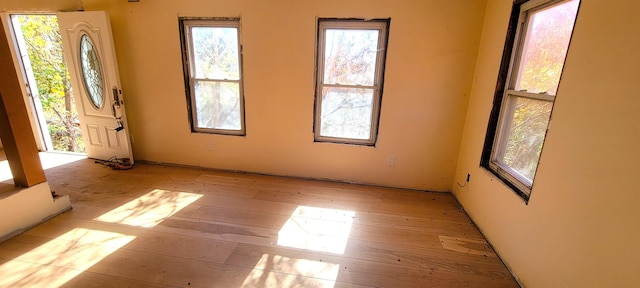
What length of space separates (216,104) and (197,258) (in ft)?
6.66

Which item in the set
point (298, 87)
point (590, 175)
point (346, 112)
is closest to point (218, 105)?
point (298, 87)

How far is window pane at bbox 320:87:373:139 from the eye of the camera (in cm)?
295

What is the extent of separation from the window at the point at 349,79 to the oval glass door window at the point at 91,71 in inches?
112

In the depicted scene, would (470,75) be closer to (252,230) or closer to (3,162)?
(252,230)

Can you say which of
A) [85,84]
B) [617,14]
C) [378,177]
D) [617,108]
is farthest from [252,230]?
[85,84]

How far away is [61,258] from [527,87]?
3.65m

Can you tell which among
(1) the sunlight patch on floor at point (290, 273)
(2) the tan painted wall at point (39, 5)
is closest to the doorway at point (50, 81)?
(2) the tan painted wall at point (39, 5)

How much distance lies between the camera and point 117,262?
5.73ft

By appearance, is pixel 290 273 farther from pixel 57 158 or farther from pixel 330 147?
pixel 57 158

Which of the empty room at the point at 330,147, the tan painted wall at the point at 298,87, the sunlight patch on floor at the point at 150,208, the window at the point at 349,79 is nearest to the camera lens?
the empty room at the point at 330,147

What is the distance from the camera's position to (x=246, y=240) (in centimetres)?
204

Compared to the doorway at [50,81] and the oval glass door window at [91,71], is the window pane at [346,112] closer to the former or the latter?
the oval glass door window at [91,71]

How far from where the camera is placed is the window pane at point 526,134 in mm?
1722

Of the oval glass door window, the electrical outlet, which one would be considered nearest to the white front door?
the oval glass door window
